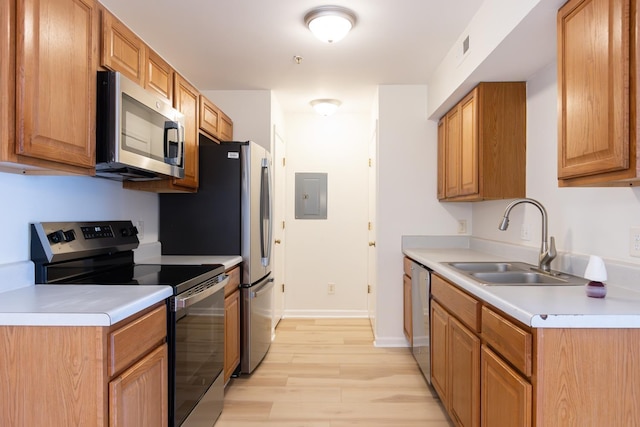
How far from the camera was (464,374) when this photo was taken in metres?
1.90

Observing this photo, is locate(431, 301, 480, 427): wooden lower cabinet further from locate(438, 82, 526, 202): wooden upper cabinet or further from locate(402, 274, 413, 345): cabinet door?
locate(438, 82, 526, 202): wooden upper cabinet

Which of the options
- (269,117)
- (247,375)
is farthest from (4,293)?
(269,117)

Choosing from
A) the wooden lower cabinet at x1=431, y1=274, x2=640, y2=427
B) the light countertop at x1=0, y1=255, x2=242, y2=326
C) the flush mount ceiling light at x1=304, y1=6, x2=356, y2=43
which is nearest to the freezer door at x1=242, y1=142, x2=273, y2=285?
the flush mount ceiling light at x1=304, y1=6, x2=356, y2=43

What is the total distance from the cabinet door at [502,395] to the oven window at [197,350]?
1286mm

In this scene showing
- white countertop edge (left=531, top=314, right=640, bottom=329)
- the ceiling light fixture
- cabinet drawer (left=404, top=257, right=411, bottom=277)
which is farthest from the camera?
the ceiling light fixture

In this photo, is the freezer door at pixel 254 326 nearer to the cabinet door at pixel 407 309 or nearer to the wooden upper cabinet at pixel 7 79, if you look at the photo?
the cabinet door at pixel 407 309

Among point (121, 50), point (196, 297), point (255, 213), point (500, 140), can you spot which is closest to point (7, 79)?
point (121, 50)

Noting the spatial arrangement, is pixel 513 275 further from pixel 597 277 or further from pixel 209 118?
pixel 209 118

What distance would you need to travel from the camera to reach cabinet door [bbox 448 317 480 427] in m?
1.74

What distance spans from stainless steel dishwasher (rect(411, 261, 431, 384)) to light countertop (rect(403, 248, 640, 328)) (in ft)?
2.66

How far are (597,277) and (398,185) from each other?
227cm

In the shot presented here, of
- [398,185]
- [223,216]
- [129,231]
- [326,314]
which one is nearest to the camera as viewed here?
[129,231]

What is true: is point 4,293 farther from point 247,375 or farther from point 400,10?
point 400,10

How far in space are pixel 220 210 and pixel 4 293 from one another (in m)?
1.51
